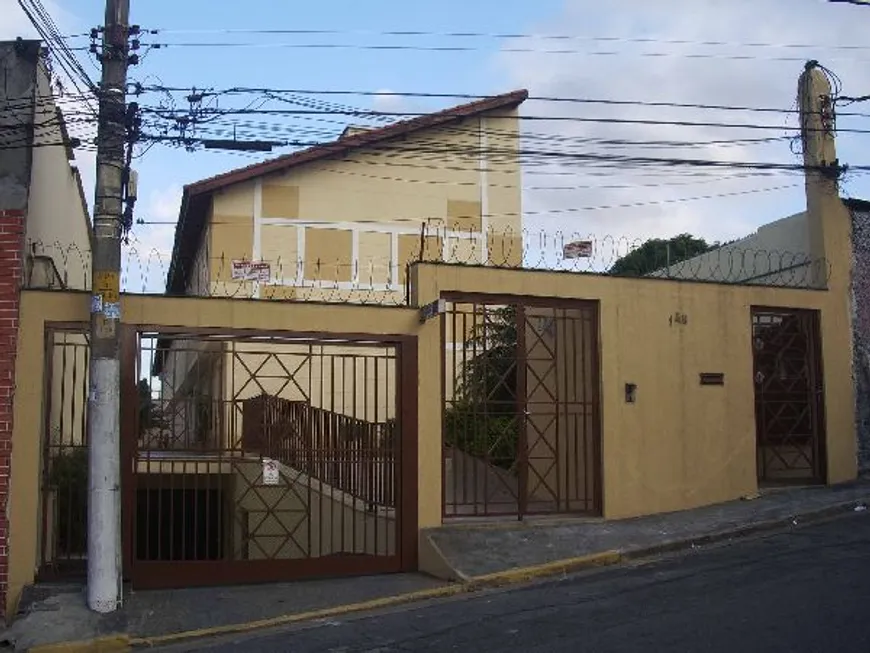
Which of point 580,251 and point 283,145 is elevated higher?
point 283,145

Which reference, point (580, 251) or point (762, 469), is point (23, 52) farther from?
point (762, 469)

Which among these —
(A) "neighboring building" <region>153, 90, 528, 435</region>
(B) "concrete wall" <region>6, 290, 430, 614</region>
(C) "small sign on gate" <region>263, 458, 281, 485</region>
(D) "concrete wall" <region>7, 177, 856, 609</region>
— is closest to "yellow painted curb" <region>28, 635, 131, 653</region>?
(B) "concrete wall" <region>6, 290, 430, 614</region>

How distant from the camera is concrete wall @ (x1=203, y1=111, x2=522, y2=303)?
19.9 m

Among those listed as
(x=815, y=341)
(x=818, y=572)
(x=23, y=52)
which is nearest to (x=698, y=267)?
(x=815, y=341)

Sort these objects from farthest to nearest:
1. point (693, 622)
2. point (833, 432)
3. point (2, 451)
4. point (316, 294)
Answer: point (316, 294), point (833, 432), point (2, 451), point (693, 622)

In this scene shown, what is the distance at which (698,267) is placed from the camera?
1633 centimetres

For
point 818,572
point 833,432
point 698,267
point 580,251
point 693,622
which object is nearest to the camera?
point 693,622

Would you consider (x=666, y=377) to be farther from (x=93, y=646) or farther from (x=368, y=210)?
(x=368, y=210)

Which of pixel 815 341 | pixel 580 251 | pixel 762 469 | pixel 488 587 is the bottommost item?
pixel 488 587

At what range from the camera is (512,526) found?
1059 cm

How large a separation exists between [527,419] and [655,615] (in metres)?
4.13

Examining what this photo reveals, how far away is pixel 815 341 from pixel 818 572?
5.54m

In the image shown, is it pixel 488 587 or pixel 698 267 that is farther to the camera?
pixel 698 267

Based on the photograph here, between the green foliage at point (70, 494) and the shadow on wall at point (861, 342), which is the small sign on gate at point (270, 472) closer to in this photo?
the green foliage at point (70, 494)
